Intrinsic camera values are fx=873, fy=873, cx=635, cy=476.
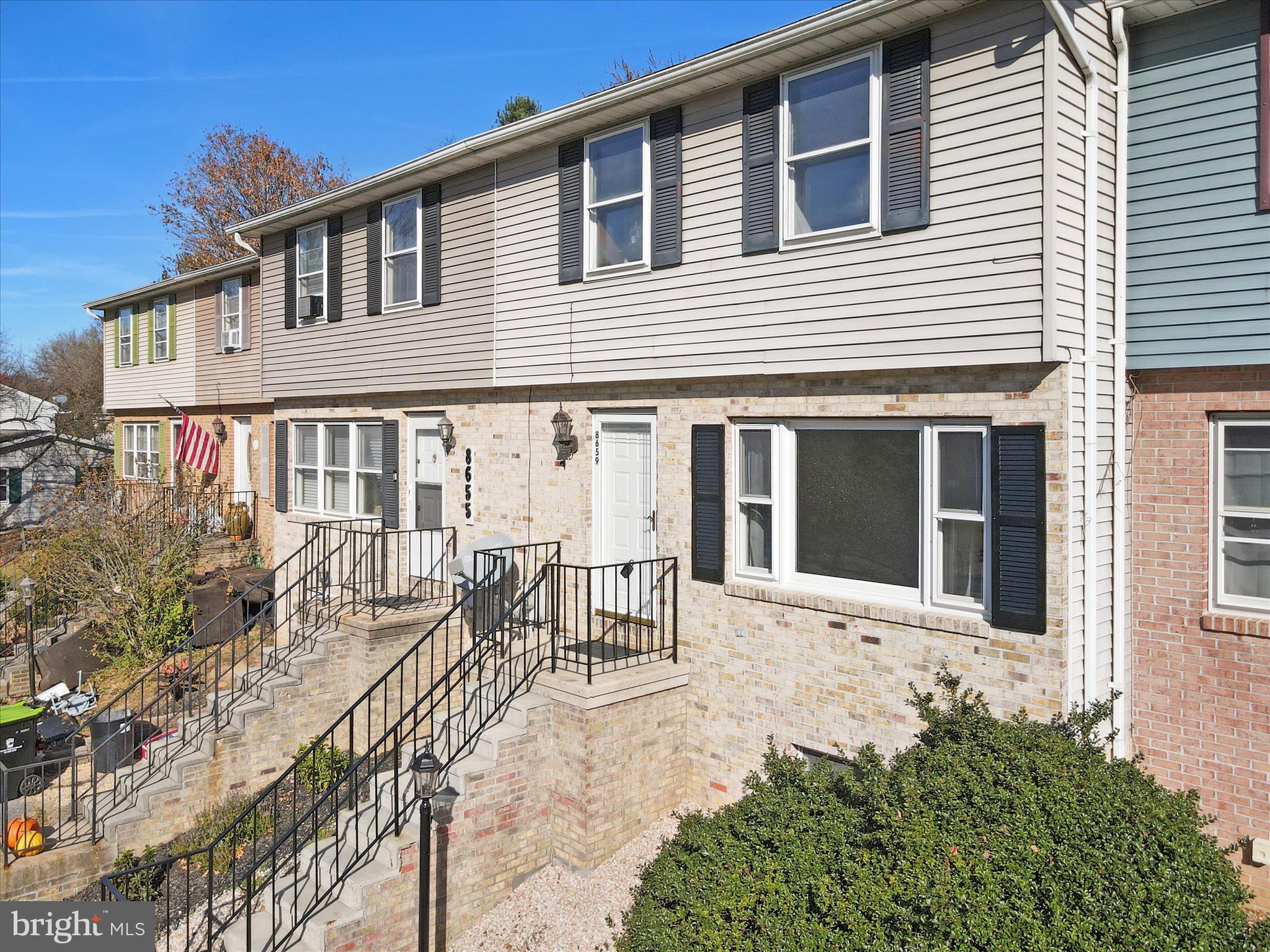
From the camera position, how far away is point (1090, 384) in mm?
6590

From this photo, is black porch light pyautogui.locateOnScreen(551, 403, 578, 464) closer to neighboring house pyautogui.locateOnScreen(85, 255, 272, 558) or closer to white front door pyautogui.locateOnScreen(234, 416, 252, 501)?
neighboring house pyautogui.locateOnScreen(85, 255, 272, 558)

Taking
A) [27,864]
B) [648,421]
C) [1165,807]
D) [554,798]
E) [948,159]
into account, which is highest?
[948,159]

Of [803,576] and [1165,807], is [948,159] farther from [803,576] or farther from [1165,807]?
[1165,807]

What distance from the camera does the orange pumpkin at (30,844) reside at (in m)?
8.52

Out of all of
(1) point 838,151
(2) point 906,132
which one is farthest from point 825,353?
(2) point 906,132

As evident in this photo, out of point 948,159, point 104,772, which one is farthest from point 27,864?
point 948,159

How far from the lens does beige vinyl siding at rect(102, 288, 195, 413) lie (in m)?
20.0

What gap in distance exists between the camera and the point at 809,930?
4.78m

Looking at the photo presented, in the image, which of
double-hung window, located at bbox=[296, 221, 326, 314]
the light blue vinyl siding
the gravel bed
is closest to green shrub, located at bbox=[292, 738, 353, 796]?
the gravel bed

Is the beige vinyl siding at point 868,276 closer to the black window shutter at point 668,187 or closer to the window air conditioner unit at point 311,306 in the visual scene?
the black window shutter at point 668,187

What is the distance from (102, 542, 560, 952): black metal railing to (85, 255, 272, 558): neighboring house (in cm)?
818

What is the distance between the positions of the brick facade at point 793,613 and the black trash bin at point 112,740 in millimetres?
4777

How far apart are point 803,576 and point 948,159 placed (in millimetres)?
3684

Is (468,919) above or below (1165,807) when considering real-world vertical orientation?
below
